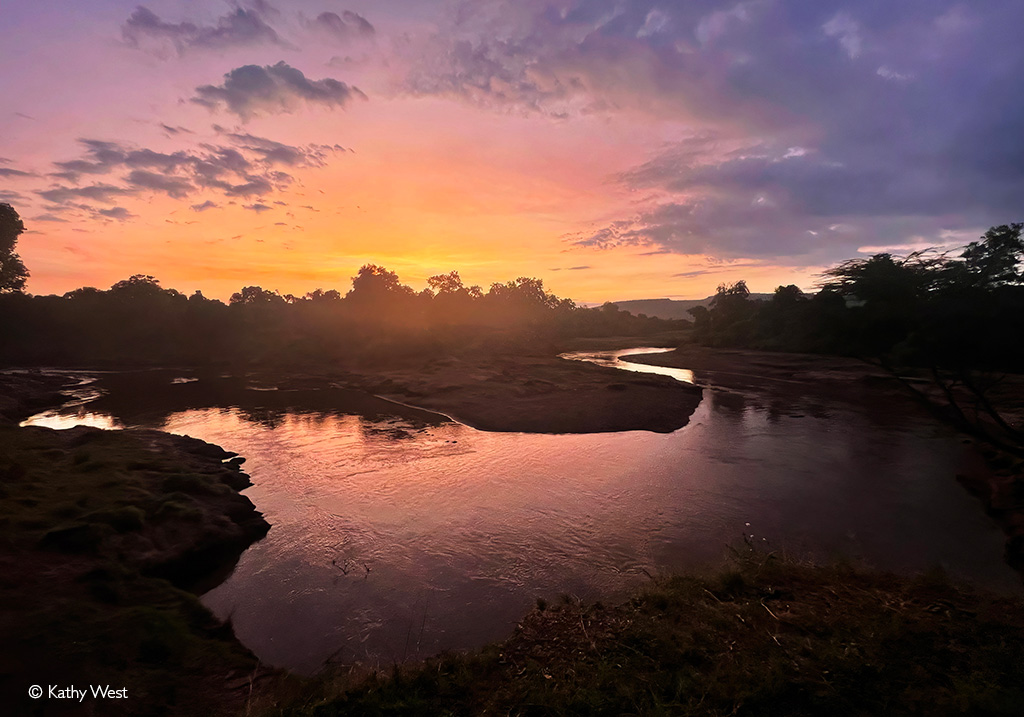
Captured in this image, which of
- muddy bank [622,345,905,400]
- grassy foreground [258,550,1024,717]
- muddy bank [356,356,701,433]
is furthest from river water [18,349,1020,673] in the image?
muddy bank [622,345,905,400]

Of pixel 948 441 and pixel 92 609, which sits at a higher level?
pixel 92 609

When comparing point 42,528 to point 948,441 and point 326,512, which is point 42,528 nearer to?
point 326,512

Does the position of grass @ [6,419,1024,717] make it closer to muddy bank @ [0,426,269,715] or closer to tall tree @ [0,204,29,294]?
muddy bank @ [0,426,269,715]

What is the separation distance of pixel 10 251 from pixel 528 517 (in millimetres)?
58723

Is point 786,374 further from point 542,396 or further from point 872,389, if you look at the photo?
point 542,396

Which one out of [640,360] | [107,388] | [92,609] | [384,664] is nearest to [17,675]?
[92,609]

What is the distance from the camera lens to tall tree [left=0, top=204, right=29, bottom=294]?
4303 centimetres

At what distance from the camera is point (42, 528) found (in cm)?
1066

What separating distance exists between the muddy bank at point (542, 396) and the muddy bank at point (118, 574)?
597 inches

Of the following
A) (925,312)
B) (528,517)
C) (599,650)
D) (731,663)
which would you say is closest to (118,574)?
(599,650)

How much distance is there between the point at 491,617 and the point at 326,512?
784 cm

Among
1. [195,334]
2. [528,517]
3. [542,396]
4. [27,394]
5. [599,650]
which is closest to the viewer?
[599,650]

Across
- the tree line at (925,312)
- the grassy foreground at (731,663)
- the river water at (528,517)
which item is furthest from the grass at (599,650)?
the tree line at (925,312)

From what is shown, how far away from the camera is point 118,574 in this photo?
977cm
